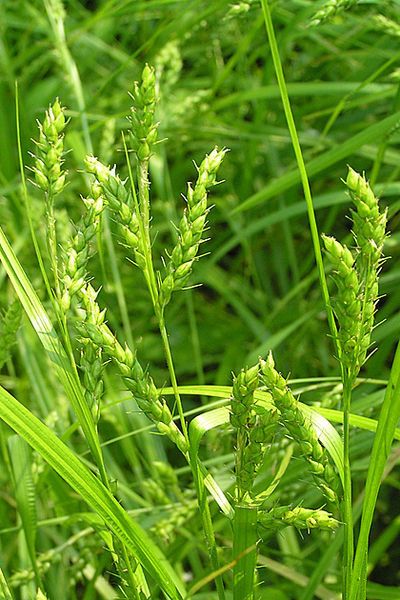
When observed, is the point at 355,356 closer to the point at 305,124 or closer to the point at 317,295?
the point at 317,295

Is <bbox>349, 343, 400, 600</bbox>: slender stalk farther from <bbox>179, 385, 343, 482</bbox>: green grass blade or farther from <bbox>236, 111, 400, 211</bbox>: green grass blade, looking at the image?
<bbox>236, 111, 400, 211</bbox>: green grass blade

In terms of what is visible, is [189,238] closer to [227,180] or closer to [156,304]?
[156,304]

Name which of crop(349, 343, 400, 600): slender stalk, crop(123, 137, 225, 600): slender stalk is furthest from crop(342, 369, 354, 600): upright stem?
crop(123, 137, 225, 600): slender stalk

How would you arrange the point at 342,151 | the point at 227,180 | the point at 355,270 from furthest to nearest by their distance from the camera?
the point at 227,180 → the point at 342,151 → the point at 355,270

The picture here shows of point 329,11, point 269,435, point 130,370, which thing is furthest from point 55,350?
point 329,11

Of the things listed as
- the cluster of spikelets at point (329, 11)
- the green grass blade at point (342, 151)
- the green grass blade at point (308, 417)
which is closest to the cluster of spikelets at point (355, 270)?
the green grass blade at point (308, 417)

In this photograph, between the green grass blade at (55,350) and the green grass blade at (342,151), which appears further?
the green grass blade at (342,151)

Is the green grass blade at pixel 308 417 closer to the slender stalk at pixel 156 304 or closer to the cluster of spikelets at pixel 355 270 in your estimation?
the slender stalk at pixel 156 304
